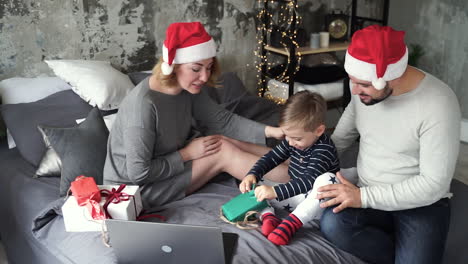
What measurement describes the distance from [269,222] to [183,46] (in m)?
0.74

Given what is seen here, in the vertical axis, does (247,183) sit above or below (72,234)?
above

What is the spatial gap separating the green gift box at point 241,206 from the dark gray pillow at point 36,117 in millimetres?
1042

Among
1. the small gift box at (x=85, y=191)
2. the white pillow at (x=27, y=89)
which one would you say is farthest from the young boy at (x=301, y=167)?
the white pillow at (x=27, y=89)

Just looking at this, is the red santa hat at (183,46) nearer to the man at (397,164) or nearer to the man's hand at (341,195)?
the man at (397,164)

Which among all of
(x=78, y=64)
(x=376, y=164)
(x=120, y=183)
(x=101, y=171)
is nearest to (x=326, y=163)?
(x=376, y=164)

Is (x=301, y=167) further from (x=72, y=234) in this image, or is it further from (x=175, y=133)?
(x=72, y=234)

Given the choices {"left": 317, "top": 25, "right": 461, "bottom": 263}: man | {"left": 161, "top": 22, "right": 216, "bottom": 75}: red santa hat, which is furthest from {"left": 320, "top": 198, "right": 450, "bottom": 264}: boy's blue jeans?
{"left": 161, "top": 22, "right": 216, "bottom": 75}: red santa hat

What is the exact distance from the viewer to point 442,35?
12.0 ft

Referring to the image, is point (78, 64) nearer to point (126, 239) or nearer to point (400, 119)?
point (126, 239)

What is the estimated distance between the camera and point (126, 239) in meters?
1.49

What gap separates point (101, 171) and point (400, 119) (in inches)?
49.4

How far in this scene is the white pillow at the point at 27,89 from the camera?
2512 millimetres

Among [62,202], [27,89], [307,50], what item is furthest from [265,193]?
[307,50]

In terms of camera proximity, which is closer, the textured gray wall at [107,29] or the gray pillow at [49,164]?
the gray pillow at [49,164]
